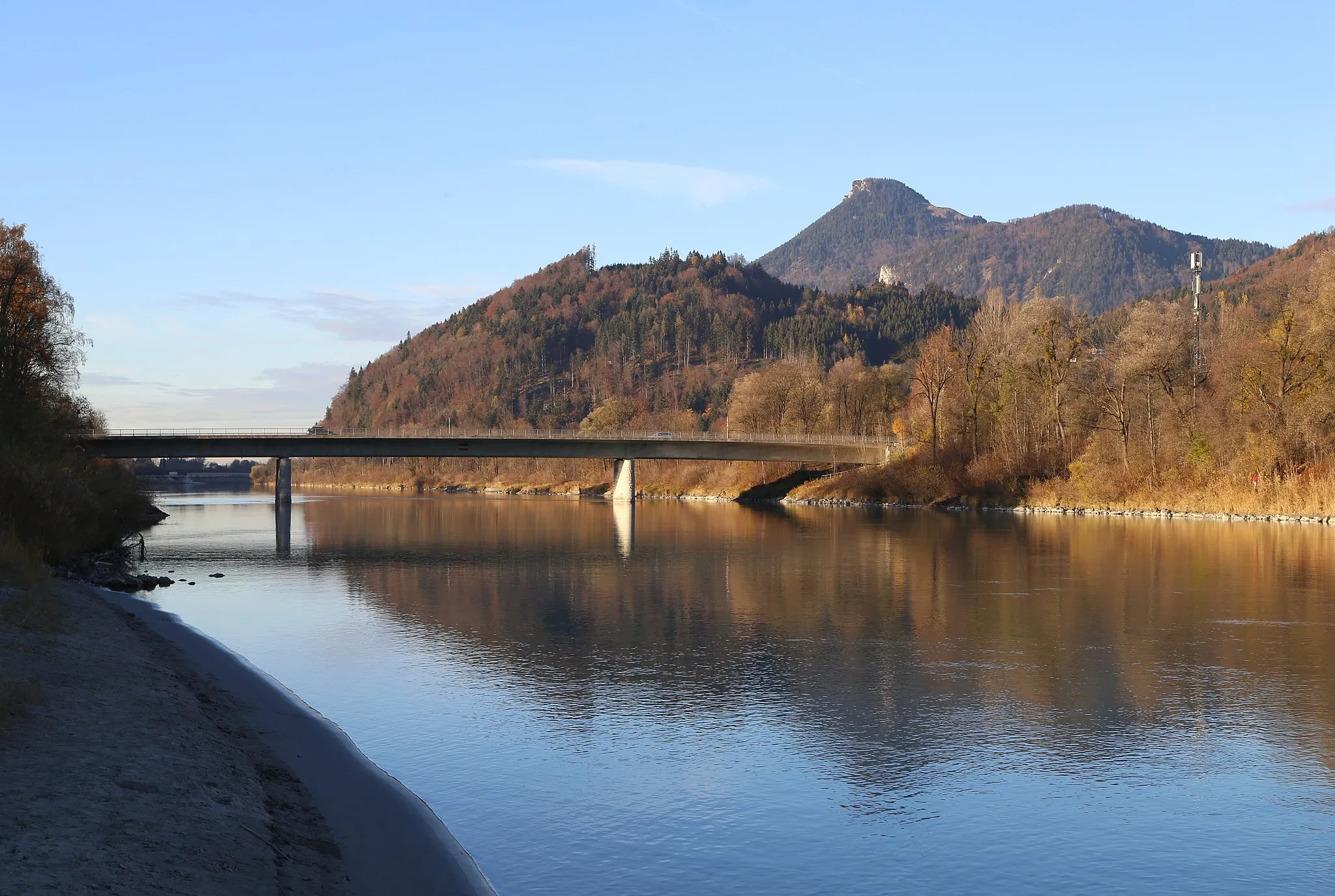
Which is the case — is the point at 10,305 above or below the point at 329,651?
above

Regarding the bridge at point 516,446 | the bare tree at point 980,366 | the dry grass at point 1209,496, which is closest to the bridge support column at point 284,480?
the bridge at point 516,446

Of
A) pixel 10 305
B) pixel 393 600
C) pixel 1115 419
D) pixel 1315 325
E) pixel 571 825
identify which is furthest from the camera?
pixel 1115 419

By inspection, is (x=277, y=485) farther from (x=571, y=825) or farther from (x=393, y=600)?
(x=571, y=825)

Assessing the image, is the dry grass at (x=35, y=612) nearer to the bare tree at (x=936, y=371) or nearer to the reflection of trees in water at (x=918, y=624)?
the reflection of trees in water at (x=918, y=624)

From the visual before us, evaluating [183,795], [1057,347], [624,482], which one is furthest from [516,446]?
[183,795]

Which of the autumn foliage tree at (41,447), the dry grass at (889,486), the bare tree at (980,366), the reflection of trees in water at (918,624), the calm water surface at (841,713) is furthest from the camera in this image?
the bare tree at (980,366)

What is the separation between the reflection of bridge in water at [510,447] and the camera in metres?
111

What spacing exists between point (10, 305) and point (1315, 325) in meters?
83.0

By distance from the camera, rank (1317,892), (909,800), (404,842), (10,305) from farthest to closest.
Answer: (10,305) → (909,800) → (404,842) → (1317,892)

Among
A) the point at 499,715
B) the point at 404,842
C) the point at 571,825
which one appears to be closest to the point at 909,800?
the point at 571,825

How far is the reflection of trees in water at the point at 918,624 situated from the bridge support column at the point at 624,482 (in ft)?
215

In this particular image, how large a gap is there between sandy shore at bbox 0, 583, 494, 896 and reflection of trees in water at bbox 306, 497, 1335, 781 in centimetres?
684

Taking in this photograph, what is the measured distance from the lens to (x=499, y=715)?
72.2ft

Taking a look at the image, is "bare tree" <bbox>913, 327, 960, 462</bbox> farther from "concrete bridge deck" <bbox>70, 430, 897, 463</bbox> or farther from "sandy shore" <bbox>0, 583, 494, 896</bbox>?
"sandy shore" <bbox>0, 583, 494, 896</bbox>
